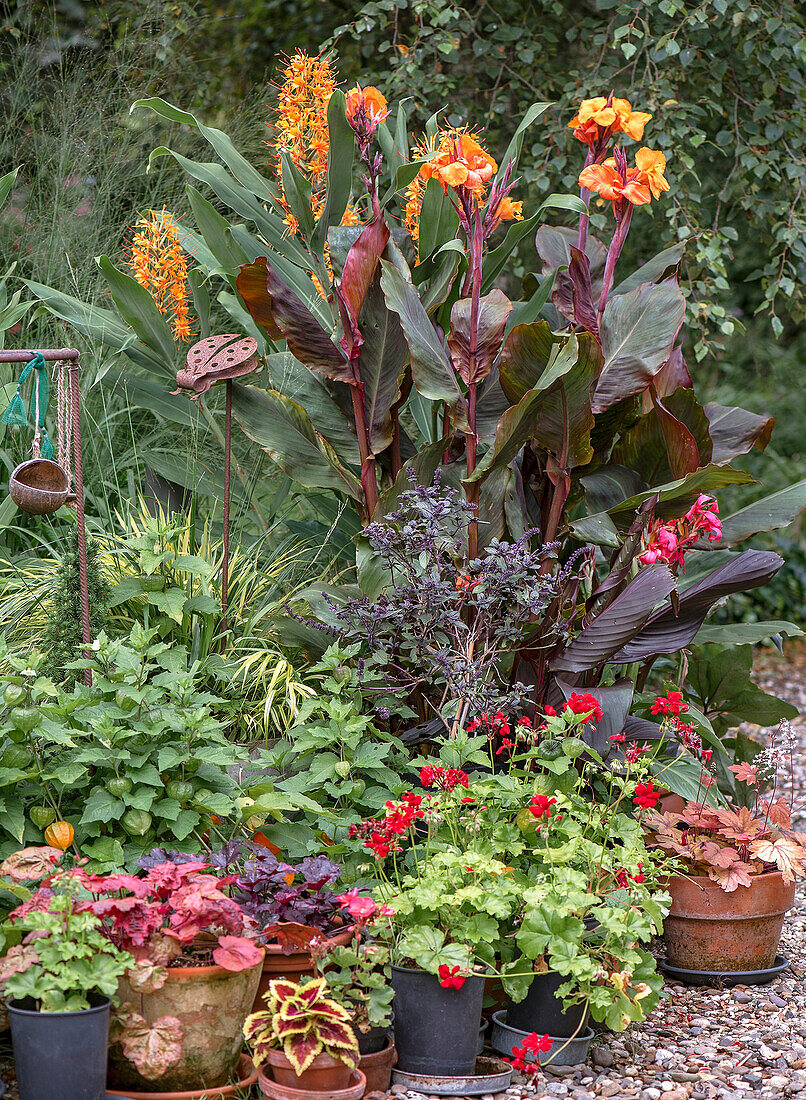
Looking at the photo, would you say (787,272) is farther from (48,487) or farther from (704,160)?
(48,487)

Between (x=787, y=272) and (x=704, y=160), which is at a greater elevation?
(x=704, y=160)

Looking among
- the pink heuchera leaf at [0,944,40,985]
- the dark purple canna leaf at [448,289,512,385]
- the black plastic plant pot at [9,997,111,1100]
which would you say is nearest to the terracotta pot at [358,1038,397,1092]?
the black plastic plant pot at [9,997,111,1100]

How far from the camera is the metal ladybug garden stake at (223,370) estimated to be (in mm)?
2930

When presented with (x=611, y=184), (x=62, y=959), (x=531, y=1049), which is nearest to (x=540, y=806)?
(x=531, y=1049)

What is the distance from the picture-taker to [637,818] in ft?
8.20

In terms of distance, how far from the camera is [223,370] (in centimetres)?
295

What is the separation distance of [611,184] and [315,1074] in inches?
88.1

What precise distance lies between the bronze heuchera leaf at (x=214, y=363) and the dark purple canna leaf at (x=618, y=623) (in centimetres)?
116

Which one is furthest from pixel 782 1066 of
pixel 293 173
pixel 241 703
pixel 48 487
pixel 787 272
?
pixel 787 272

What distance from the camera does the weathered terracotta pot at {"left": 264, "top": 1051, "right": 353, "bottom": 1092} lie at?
185cm

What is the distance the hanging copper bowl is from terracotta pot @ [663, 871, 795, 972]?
68.7 inches

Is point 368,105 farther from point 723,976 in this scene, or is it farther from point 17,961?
point 723,976

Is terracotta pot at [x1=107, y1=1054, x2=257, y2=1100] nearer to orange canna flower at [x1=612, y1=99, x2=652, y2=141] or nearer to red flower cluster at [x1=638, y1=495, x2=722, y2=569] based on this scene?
red flower cluster at [x1=638, y1=495, x2=722, y2=569]

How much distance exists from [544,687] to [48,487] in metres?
1.40
